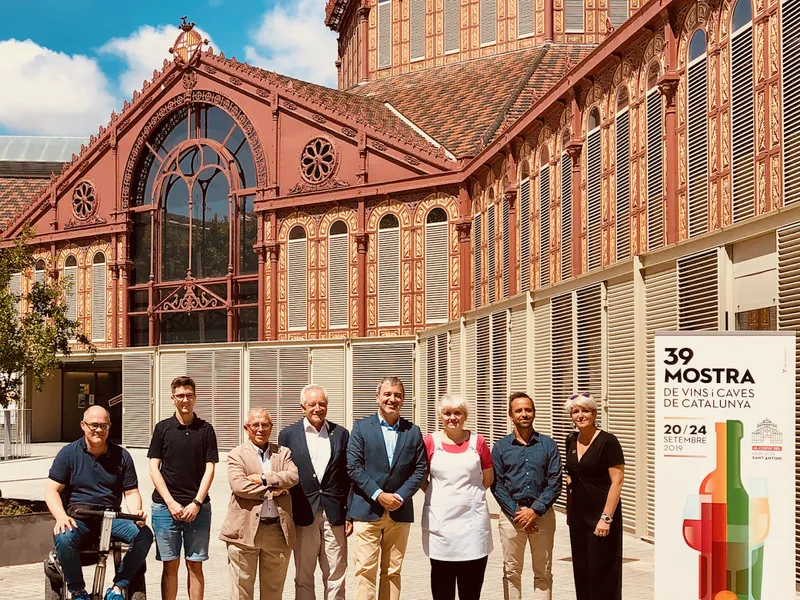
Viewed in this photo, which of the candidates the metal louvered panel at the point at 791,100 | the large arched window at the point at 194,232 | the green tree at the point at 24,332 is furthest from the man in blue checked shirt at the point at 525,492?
the large arched window at the point at 194,232

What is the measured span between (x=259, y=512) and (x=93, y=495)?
47.1 inches

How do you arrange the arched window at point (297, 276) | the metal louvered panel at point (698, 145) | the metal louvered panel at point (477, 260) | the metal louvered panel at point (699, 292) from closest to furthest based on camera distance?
the metal louvered panel at point (699, 292) < the metal louvered panel at point (698, 145) < the metal louvered panel at point (477, 260) < the arched window at point (297, 276)

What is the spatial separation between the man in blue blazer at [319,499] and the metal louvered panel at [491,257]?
17033 millimetres

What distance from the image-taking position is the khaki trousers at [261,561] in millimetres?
8719

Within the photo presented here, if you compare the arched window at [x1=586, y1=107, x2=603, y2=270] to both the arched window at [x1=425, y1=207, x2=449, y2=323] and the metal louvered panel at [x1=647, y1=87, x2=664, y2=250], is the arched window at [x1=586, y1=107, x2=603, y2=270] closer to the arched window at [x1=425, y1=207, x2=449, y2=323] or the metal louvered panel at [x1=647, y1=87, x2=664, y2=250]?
the metal louvered panel at [x1=647, y1=87, x2=664, y2=250]

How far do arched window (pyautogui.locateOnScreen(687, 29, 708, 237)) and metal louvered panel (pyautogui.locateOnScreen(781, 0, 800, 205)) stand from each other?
2260 mm

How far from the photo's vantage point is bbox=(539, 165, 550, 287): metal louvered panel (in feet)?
71.1

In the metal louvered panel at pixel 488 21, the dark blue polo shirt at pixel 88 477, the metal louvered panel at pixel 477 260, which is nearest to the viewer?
the dark blue polo shirt at pixel 88 477

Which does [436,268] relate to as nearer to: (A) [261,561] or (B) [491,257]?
(B) [491,257]

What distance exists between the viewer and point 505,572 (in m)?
9.02

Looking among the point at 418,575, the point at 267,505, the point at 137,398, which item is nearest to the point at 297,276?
the point at 137,398

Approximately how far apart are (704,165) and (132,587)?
936 cm

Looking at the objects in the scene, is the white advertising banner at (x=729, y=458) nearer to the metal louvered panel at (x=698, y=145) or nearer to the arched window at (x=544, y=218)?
the metal louvered panel at (x=698, y=145)

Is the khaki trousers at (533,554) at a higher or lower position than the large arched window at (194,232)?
lower
